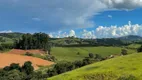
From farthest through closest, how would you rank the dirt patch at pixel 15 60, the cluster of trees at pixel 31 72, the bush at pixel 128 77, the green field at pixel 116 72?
the dirt patch at pixel 15 60 < the cluster of trees at pixel 31 72 < the green field at pixel 116 72 < the bush at pixel 128 77

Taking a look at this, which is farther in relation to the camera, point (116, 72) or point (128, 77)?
point (116, 72)

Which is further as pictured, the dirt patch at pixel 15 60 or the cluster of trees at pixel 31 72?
the dirt patch at pixel 15 60

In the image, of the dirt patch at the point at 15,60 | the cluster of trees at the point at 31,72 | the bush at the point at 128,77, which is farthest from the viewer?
the dirt patch at the point at 15,60

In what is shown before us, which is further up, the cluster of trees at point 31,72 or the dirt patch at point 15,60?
the dirt patch at point 15,60

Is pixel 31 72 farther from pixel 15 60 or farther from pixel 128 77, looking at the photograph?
pixel 128 77

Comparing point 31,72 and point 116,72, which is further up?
point 116,72

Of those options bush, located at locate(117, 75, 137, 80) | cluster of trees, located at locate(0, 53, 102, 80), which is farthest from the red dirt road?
bush, located at locate(117, 75, 137, 80)

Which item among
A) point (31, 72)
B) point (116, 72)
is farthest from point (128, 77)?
point (31, 72)

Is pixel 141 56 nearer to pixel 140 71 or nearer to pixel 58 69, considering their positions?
pixel 140 71

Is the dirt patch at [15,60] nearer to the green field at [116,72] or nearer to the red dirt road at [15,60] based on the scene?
the red dirt road at [15,60]

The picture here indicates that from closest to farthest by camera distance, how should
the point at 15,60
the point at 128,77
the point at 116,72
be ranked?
the point at 128,77 < the point at 116,72 < the point at 15,60

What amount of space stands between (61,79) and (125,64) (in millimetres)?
17874

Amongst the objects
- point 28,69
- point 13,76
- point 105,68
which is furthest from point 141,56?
point 28,69

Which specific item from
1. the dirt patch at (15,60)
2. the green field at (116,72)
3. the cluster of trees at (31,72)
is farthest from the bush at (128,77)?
the dirt patch at (15,60)
